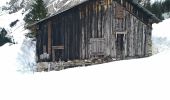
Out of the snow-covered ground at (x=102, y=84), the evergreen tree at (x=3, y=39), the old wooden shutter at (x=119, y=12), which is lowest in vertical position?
the snow-covered ground at (x=102, y=84)

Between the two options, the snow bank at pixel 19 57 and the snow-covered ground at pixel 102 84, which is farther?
the snow bank at pixel 19 57

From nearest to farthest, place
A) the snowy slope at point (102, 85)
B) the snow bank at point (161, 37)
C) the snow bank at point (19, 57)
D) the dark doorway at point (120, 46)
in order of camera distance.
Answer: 1. the snowy slope at point (102, 85)
2. the dark doorway at point (120, 46)
3. the snow bank at point (161, 37)
4. the snow bank at point (19, 57)

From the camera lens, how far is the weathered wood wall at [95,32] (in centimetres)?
3020

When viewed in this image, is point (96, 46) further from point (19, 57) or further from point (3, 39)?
point (3, 39)

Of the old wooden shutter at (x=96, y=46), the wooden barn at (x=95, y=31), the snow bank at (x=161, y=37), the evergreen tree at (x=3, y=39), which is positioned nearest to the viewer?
the wooden barn at (x=95, y=31)

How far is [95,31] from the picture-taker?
3047 centimetres

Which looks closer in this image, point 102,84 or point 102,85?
point 102,85

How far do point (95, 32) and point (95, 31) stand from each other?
72 mm

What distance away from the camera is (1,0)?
125875mm

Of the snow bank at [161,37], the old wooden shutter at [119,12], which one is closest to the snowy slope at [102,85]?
the old wooden shutter at [119,12]

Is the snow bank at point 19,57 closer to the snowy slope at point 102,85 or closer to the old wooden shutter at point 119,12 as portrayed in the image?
the old wooden shutter at point 119,12

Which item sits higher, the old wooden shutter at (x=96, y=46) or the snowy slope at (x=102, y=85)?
the old wooden shutter at (x=96, y=46)

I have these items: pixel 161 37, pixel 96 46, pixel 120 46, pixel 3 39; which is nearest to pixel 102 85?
pixel 96 46

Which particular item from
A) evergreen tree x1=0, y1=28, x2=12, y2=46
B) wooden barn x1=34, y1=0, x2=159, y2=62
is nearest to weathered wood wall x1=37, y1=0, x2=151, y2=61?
wooden barn x1=34, y1=0, x2=159, y2=62
